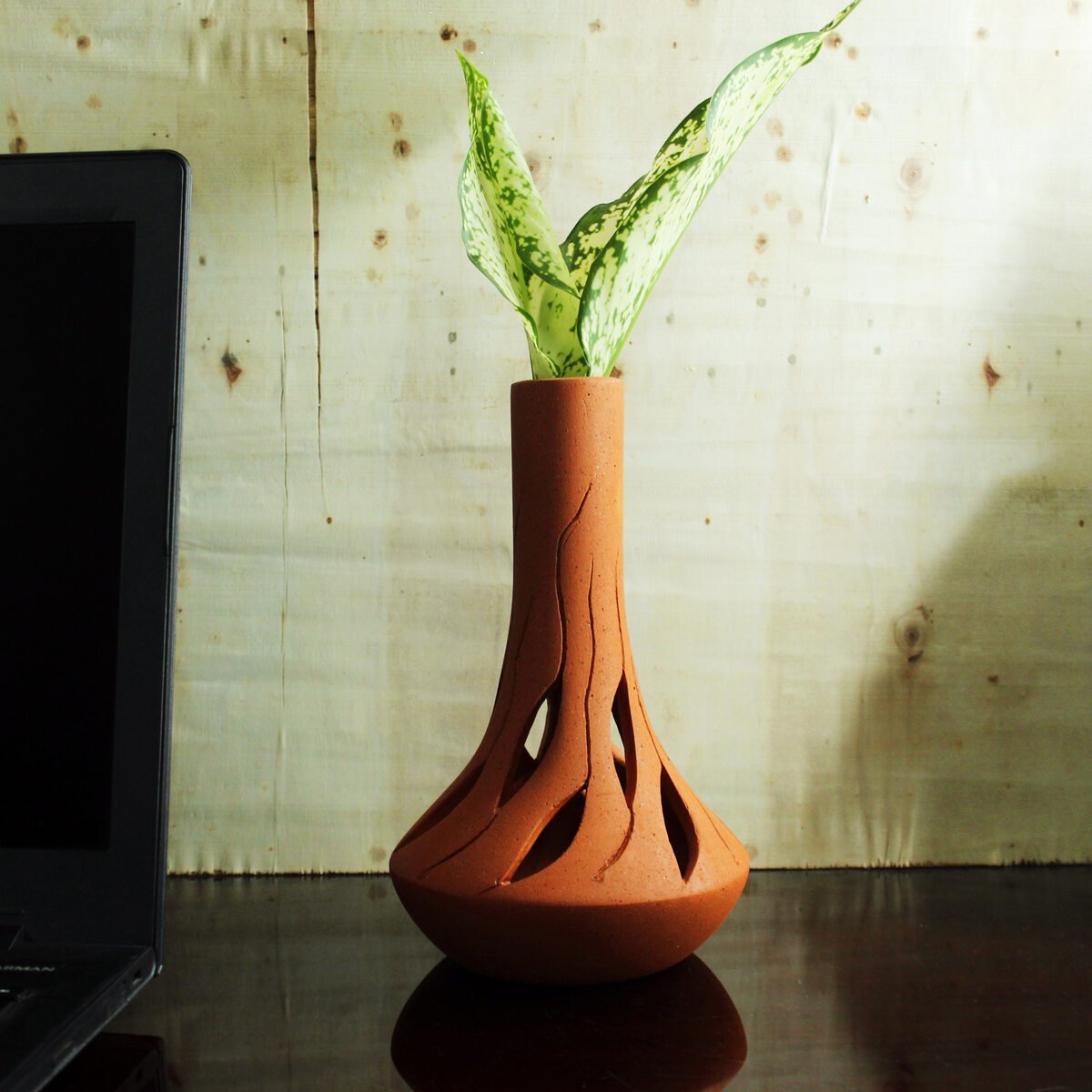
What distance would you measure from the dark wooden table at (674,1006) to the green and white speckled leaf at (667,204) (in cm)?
37

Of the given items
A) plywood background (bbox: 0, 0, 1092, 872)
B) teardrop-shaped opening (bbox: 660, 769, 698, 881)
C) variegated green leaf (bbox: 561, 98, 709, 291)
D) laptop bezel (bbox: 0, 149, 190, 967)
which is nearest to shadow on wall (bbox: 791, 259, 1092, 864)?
plywood background (bbox: 0, 0, 1092, 872)

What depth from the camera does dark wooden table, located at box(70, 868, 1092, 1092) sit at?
0.50 m

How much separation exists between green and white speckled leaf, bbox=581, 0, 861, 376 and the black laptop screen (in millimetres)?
253

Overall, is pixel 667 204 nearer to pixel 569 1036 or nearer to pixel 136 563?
pixel 136 563

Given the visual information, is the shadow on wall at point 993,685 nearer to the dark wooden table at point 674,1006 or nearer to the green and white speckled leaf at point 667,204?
the dark wooden table at point 674,1006

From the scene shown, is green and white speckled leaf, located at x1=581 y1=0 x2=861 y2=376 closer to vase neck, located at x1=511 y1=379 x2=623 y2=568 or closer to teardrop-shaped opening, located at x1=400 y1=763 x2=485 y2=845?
vase neck, located at x1=511 y1=379 x2=623 y2=568

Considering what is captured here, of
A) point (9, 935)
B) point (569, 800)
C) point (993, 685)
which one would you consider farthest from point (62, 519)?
point (993, 685)

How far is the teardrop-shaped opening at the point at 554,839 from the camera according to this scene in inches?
21.9

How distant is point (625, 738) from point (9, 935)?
1.10 feet

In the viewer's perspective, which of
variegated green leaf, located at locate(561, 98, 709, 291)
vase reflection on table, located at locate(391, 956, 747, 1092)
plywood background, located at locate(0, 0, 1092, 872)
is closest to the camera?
vase reflection on table, located at locate(391, 956, 747, 1092)

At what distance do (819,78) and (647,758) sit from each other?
57 centimetres

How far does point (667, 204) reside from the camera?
565mm

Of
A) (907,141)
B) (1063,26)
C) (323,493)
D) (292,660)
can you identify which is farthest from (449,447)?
(1063,26)

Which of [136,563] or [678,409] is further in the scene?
[678,409]
